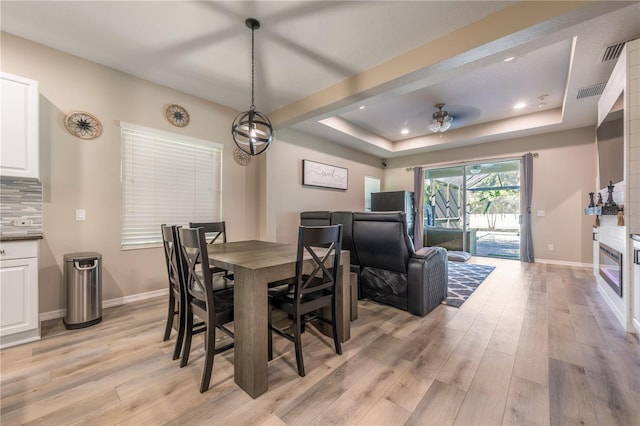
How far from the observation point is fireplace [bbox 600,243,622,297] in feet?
8.61

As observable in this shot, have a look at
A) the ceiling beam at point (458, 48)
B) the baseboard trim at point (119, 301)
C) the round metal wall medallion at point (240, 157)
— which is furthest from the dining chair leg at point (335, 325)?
the round metal wall medallion at point (240, 157)

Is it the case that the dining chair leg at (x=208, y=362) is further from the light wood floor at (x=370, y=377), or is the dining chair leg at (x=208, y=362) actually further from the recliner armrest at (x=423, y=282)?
the recliner armrest at (x=423, y=282)

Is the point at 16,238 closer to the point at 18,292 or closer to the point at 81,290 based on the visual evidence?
the point at 18,292

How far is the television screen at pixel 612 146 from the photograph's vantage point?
2.66 metres

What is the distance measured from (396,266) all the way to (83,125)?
389 cm

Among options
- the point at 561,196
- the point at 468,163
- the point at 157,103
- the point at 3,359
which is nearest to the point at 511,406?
the point at 3,359

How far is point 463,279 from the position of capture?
4168 mm

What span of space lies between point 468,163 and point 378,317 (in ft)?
17.4

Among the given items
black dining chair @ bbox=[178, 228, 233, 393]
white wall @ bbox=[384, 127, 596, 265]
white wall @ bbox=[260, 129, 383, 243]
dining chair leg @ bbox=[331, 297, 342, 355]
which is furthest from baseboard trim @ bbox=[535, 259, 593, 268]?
black dining chair @ bbox=[178, 228, 233, 393]

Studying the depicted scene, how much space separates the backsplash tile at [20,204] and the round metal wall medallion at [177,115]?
1.59 m

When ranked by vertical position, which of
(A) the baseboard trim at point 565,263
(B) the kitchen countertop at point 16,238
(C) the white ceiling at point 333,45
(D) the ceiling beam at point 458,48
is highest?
(C) the white ceiling at point 333,45

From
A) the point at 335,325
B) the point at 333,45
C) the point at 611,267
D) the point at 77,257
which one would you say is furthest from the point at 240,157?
the point at 611,267

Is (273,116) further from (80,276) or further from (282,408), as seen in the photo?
(282,408)

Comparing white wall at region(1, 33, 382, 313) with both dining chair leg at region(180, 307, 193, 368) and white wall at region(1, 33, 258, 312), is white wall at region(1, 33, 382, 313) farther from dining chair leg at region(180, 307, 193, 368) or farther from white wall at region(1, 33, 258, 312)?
dining chair leg at region(180, 307, 193, 368)
